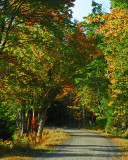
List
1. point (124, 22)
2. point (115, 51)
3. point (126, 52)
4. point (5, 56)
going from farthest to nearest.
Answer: point (115, 51) < point (126, 52) < point (5, 56) < point (124, 22)

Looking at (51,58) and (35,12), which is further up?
(35,12)

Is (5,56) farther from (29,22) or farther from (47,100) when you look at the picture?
(47,100)

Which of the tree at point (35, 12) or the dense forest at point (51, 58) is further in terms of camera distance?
the dense forest at point (51, 58)

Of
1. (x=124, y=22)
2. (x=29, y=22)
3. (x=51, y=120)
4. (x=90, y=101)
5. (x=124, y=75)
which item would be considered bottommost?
(x=51, y=120)

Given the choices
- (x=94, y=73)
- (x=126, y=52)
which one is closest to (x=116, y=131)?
(x=94, y=73)

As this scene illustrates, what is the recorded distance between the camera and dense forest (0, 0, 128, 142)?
1048cm

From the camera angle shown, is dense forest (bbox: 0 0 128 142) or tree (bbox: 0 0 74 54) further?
dense forest (bbox: 0 0 128 142)

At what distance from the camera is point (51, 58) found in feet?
52.4

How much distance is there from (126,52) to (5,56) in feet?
30.4

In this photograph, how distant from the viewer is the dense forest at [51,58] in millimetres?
10484

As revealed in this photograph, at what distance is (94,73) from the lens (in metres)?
24.8

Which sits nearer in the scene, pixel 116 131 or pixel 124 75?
pixel 124 75

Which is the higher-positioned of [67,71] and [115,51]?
[115,51]

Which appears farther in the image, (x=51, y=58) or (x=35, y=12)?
(x=51, y=58)
